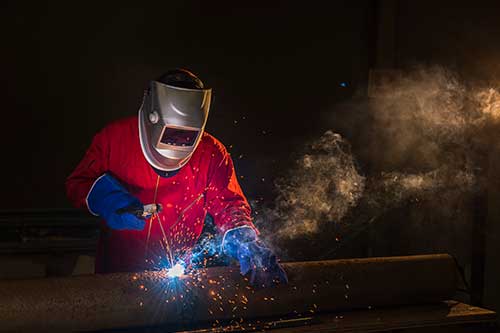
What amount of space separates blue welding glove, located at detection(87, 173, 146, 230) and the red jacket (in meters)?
0.16

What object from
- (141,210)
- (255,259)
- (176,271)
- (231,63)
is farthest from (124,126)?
(231,63)

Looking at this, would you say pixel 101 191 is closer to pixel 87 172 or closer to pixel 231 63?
pixel 87 172

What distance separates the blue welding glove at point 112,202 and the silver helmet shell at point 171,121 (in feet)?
1.01

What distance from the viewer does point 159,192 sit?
301 centimetres

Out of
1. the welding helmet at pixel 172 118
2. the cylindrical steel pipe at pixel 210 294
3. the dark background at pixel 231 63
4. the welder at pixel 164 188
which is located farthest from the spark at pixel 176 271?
the dark background at pixel 231 63

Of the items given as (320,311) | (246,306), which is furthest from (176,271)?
(320,311)

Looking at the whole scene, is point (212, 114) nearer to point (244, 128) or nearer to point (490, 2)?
point (244, 128)

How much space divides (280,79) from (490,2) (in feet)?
6.15

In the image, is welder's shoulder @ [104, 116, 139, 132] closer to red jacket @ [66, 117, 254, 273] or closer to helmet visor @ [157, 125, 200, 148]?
red jacket @ [66, 117, 254, 273]

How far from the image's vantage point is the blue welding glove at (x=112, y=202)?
2.61 metres

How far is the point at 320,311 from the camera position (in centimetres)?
291

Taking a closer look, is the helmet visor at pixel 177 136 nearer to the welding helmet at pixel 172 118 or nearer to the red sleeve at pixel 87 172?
the welding helmet at pixel 172 118

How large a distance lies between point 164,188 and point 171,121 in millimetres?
428

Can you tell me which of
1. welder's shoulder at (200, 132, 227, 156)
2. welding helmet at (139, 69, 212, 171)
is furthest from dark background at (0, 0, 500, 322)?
welding helmet at (139, 69, 212, 171)
